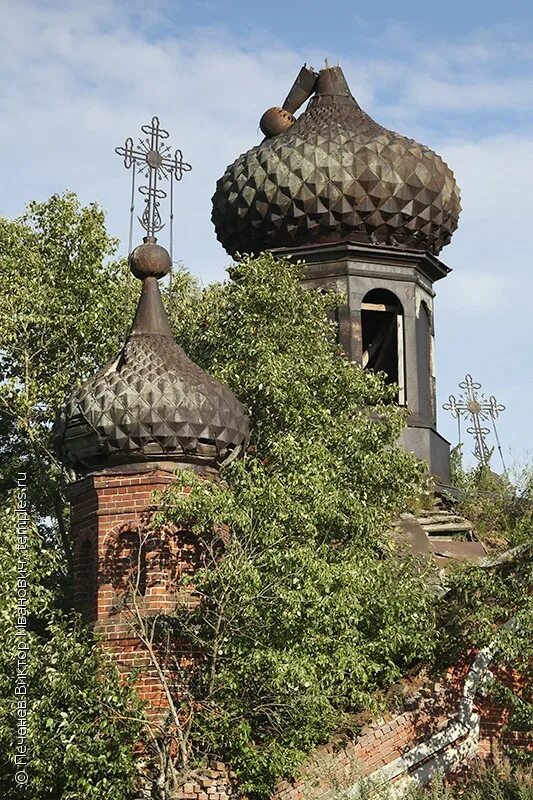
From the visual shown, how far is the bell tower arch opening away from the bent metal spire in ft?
16.4

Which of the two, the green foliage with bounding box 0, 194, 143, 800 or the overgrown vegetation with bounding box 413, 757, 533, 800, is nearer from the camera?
the overgrown vegetation with bounding box 413, 757, 533, 800

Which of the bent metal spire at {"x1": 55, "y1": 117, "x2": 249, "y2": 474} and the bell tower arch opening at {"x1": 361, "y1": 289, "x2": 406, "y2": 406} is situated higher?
the bell tower arch opening at {"x1": 361, "y1": 289, "x2": 406, "y2": 406}

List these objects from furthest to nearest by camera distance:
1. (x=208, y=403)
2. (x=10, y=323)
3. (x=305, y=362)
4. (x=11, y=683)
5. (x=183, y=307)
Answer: (x=183, y=307), (x=10, y=323), (x=305, y=362), (x=208, y=403), (x=11, y=683)

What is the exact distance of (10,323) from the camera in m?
17.0

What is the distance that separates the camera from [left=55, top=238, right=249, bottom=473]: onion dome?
44.4 feet

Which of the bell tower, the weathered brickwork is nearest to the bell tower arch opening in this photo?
the bell tower

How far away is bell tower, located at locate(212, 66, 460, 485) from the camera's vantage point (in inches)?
727

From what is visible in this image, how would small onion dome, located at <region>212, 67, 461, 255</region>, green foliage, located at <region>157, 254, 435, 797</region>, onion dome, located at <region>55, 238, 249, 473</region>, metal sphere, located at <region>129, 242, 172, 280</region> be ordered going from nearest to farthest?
green foliage, located at <region>157, 254, 435, 797</region> < onion dome, located at <region>55, 238, 249, 473</region> < metal sphere, located at <region>129, 242, 172, 280</region> < small onion dome, located at <region>212, 67, 461, 255</region>

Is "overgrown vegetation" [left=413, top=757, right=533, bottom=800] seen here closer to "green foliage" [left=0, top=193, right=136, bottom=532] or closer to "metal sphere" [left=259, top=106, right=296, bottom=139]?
"green foliage" [left=0, top=193, right=136, bottom=532]

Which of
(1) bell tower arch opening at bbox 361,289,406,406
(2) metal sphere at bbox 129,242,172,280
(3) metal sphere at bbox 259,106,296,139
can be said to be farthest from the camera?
(3) metal sphere at bbox 259,106,296,139

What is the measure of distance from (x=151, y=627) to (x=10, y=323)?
5.22 meters

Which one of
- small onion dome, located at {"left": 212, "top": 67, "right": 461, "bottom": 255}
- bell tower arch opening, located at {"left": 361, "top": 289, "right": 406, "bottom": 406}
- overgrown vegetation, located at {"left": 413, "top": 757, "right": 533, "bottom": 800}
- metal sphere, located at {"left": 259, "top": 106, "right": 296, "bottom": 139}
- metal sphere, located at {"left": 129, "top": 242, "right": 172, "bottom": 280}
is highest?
metal sphere, located at {"left": 259, "top": 106, "right": 296, "bottom": 139}

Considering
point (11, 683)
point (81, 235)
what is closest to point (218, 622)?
point (11, 683)

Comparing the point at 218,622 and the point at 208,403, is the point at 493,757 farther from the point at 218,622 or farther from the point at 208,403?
the point at 208,403
